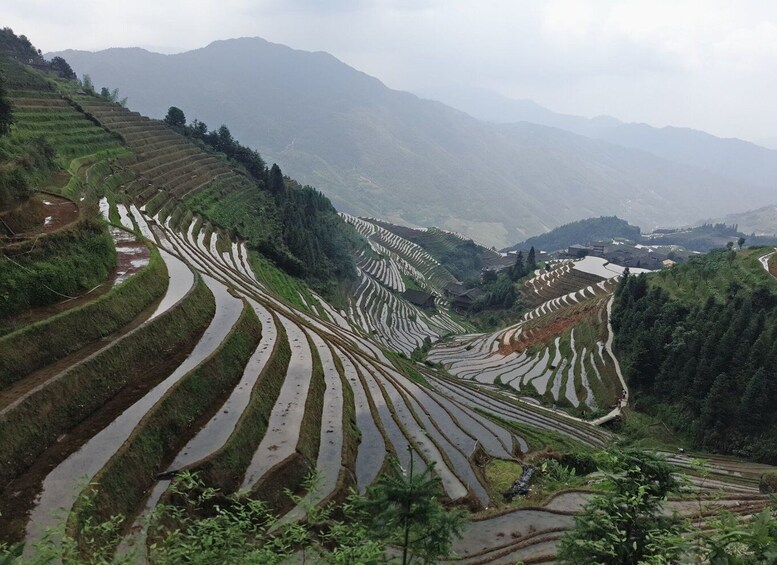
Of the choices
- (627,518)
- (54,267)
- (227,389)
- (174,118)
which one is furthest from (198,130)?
(627,518)

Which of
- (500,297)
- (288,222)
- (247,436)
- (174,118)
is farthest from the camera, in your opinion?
(500,297)

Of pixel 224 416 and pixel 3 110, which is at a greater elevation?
pixel 3 110

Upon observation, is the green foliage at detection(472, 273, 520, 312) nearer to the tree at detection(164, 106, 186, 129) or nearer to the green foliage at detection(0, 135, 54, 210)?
the tree at detection(164, 106, 186, 129)

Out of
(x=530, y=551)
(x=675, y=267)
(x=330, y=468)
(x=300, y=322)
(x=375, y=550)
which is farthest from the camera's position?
(x=675, y=267)

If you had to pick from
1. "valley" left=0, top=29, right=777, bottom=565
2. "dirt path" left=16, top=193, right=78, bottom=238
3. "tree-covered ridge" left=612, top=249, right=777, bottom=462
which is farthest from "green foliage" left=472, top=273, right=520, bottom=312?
"dirt path" left=16, top=193, right=78, bottom=238

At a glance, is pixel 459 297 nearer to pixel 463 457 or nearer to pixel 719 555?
pixel 463 457

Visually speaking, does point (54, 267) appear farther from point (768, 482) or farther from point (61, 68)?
point (61, 68)

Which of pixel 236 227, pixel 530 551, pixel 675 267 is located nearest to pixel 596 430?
pixel 530 551
